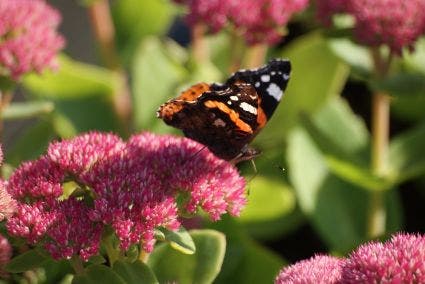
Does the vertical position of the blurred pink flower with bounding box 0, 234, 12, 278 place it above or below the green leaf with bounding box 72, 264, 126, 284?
above

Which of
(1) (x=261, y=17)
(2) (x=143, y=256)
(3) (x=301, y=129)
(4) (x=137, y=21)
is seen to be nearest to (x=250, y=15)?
(1) (x=261, y=17)

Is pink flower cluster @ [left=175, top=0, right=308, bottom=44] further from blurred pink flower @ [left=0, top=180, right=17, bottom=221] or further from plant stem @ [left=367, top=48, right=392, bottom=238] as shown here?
blurred pink flower @ [left=0, top=180, right=17, bottom=221]

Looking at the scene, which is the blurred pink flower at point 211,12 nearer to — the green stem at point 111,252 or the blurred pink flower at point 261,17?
the blurred pink flower at point 261,17

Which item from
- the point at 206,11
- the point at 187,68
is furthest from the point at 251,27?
the point at 187,68

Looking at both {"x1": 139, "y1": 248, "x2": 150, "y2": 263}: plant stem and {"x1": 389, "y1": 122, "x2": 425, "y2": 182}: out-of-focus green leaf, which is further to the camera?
{"x1": 389, "y1": 122, "x2": 425, "y2": 182}: out-of-focus green leaf

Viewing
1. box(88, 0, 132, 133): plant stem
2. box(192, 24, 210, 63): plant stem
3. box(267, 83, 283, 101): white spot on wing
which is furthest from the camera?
box(88, 0, 132, 133): plant stem

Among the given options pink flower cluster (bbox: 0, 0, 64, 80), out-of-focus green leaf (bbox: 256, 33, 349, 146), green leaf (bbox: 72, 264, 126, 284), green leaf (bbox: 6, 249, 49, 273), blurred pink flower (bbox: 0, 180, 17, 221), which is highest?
pink flower cluster (bbox: 0, 0, 64, 80)

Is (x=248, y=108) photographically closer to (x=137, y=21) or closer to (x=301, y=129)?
(x=301, y=129)

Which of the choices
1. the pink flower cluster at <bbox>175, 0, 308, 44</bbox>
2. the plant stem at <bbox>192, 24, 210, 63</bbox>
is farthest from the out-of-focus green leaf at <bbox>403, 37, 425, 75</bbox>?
the plant stem at <bbox>192, 24, 210, 63</bbox>
